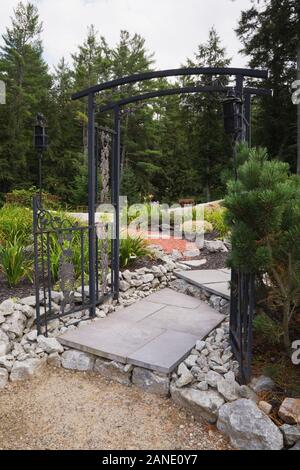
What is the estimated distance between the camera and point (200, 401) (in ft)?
6.21

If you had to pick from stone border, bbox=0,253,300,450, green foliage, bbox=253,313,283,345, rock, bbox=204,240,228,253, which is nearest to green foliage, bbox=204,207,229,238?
rock, bbox=204,240,228,253

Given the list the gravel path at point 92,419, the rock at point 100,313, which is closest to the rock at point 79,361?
the gravel path at point 92,419

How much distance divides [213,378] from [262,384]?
27 centimetres

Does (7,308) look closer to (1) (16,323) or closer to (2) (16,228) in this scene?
(1) (16,323)

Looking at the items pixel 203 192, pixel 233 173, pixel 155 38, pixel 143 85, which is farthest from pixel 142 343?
pixel 155 38

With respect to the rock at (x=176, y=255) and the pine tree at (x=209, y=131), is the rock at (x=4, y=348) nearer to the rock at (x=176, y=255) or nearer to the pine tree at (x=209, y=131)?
the rock at (x=176, y=255)

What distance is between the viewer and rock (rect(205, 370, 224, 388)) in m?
1.99

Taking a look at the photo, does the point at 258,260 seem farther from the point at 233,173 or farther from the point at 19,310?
the point at 19,310

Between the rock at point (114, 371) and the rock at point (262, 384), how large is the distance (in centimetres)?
77

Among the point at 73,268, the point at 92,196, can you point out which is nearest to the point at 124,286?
the point at 73,268

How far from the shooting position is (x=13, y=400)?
2.07 m

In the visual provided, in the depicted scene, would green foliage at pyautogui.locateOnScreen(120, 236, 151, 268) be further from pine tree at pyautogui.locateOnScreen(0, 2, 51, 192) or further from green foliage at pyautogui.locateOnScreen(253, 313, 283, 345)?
pine tree at pyautogui.locateOnScreen(0, 2, 51, 192)

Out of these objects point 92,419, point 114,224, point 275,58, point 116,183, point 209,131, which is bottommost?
point 92,419

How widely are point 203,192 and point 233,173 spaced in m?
14.9
